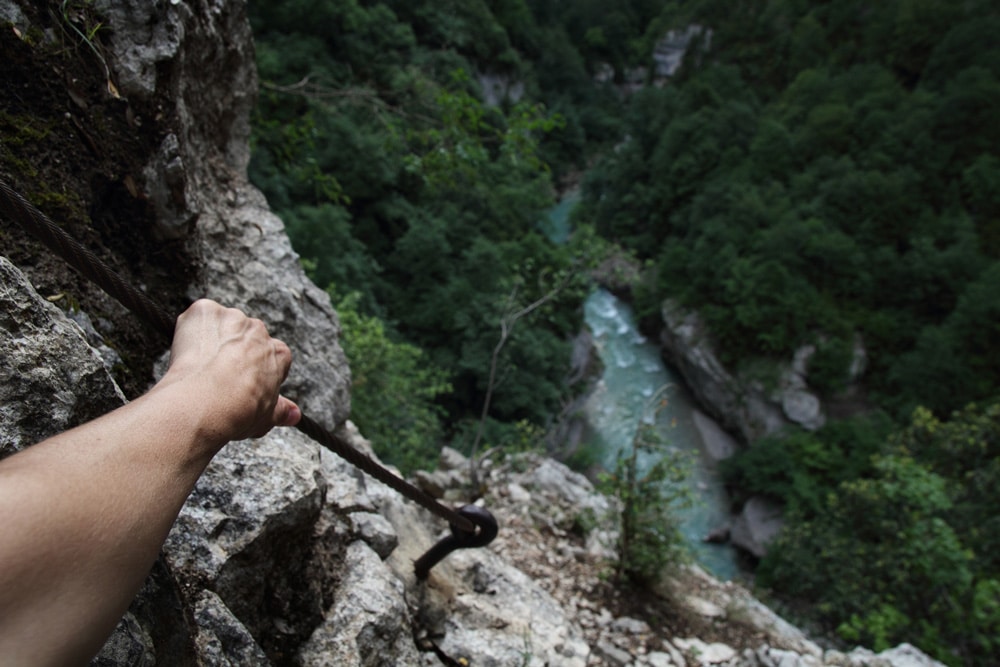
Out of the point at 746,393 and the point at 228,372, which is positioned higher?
the point at 228,372

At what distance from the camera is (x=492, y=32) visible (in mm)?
34344

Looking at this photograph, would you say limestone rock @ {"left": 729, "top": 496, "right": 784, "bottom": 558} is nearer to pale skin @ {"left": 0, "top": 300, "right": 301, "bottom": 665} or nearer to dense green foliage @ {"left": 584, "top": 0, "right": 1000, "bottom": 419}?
dense green foliage @ {"left": 584, "top": 0, "right": 1000, "bottom": 419}

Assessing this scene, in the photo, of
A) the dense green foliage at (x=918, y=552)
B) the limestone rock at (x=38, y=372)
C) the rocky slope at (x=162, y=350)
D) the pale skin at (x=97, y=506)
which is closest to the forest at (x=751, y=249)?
the dense green foliage at (x=918, y=552)

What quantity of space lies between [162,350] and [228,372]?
3.97 feet

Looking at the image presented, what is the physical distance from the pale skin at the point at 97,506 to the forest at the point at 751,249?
3.69 metres

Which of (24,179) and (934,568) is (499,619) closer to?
(24,179)

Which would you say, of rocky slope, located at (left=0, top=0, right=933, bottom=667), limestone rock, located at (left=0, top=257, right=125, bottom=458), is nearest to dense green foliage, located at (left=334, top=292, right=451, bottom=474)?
rocky slope, located at (left=0, top=0, right=933, bottom=667)

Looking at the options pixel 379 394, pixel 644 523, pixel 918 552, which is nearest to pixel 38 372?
pixel 644 523

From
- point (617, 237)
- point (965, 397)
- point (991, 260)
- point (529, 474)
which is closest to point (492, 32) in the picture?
point (617, 237)

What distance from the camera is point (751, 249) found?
939 inches

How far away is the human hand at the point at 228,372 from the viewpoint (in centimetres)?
96

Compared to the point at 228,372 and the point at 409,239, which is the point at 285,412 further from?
the point at 409,239

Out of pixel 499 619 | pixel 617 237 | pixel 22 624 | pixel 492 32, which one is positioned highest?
pixel 492 32

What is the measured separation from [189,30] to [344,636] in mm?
2637
